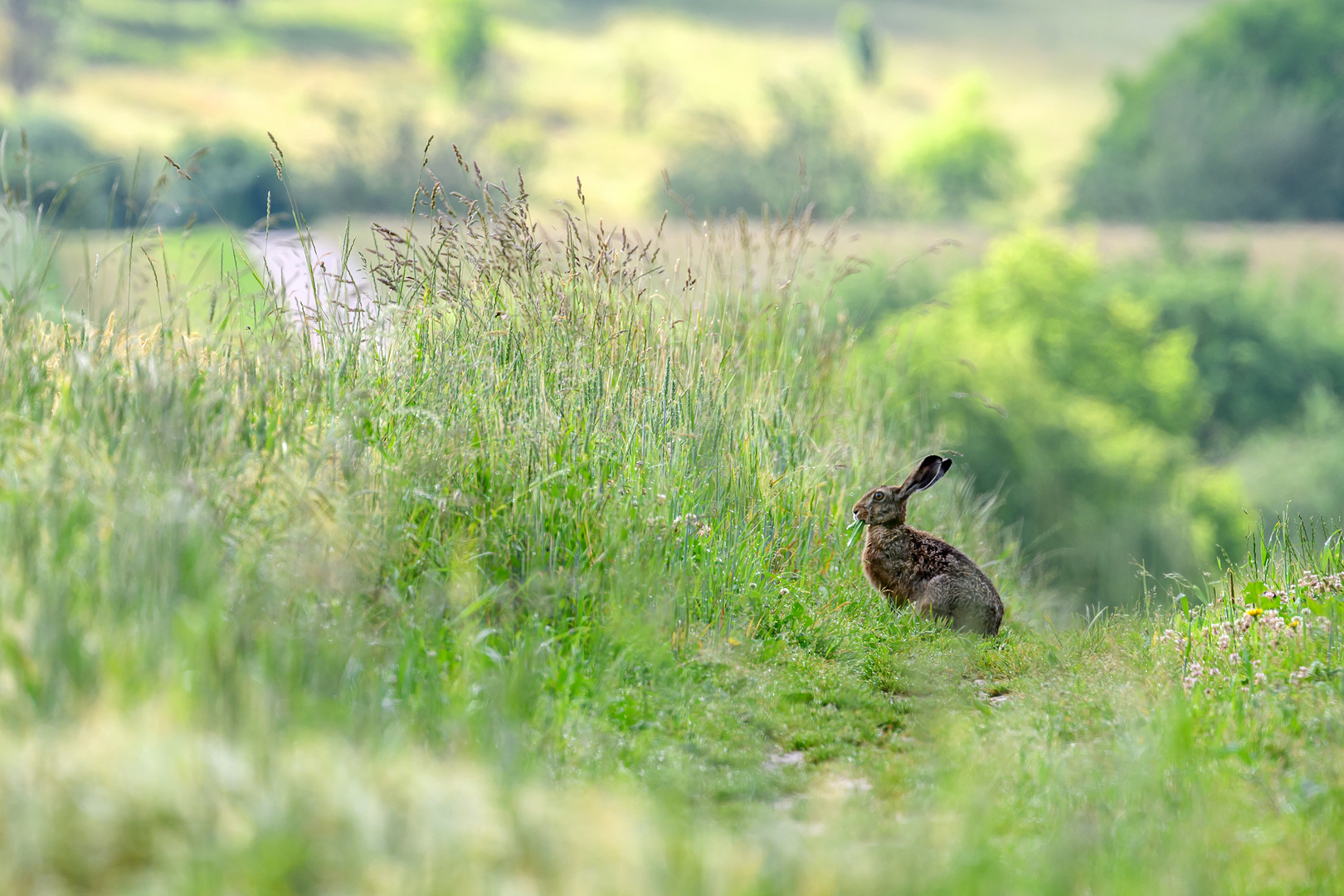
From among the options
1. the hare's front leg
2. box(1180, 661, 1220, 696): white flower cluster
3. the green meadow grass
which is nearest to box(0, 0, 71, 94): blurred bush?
the green meadow grass

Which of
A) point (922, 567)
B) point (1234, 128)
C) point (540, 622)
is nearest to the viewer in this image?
point (540, 622)

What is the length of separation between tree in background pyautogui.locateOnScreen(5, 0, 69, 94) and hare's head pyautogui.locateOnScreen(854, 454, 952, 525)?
258 ft

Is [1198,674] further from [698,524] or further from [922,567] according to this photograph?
[698,524]

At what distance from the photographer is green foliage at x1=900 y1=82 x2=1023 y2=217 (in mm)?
78312

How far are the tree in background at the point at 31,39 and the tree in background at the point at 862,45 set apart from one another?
55299 mm

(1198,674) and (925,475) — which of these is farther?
(925,475)

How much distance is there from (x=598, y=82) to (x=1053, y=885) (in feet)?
298

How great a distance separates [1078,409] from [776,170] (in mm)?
28836

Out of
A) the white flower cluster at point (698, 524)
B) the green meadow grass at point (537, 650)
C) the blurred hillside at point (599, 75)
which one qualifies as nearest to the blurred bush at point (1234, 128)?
the blurred hillside at point (599, 75)

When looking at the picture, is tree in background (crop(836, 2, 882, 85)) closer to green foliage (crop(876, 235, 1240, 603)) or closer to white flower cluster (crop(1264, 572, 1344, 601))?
green foliage (crop(876, 235, 1240, 603))

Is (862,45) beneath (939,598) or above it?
above

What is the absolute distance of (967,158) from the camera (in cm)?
7894

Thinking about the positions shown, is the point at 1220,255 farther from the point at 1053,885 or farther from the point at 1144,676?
the point at 1053,885

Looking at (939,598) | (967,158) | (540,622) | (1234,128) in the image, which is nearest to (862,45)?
(967,158)
